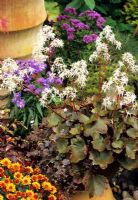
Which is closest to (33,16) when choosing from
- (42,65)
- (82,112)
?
(42,65)

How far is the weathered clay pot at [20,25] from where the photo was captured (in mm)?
5453

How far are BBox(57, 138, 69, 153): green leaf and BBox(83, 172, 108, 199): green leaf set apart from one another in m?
0.22

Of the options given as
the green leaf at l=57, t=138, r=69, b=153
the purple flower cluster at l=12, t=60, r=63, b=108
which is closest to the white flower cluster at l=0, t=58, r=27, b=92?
the purple flower cluster at l=12, t=60, r=63, b=108

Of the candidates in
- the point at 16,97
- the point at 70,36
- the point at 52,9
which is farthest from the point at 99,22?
the point at 16,97

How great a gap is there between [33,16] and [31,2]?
0.48ft

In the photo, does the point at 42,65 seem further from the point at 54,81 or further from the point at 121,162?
the point at 121,162

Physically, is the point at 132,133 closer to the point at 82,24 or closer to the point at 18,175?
the point at 18,175

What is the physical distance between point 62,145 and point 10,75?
2.04 feet

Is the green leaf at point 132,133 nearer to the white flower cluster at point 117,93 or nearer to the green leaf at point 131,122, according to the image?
the green leaf at point 131,122

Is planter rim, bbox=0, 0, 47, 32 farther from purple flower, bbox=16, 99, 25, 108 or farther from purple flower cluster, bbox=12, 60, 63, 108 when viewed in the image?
purple flower, bbox=16, 99, 25, 108

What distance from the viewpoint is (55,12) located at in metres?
6.80

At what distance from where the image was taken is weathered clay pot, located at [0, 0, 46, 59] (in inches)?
215

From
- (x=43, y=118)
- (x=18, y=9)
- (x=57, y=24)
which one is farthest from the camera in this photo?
(x=57, y=24)

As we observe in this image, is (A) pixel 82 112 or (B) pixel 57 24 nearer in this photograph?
(A) pixel 82 112
